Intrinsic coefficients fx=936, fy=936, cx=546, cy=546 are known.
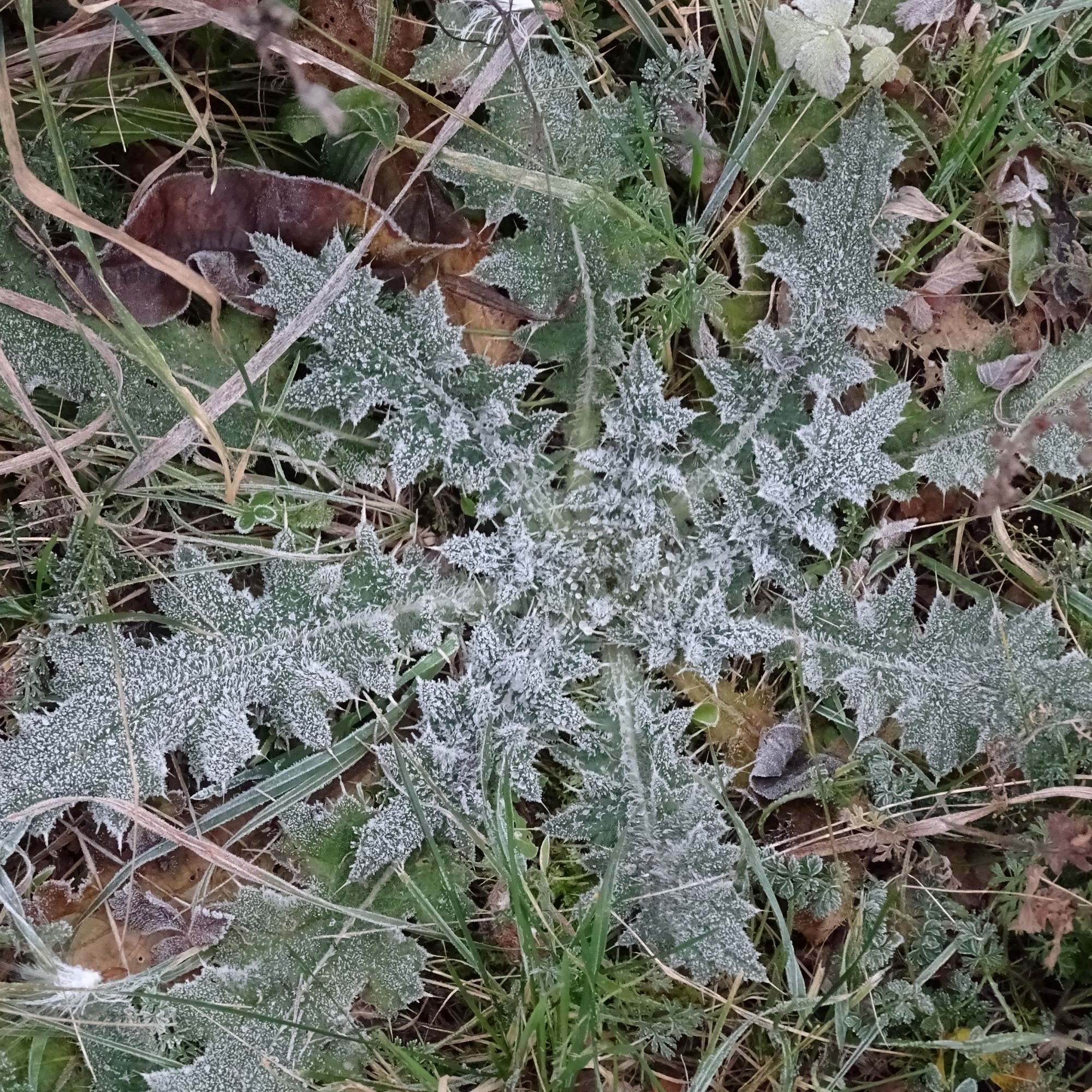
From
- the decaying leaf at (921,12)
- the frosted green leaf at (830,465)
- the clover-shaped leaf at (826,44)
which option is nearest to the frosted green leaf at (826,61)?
the clover-shaped leaf at (826,44)

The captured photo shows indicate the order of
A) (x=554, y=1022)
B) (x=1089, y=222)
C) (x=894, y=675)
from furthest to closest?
1. (x=1089, y=222)
2. (x=894, y=675)
3. (x=554, y=1022)

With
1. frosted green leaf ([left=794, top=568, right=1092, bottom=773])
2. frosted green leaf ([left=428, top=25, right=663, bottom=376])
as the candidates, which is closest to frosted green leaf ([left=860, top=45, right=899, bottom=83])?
frosted green leaf ([left=428, top=25, right=663, bottom=376])

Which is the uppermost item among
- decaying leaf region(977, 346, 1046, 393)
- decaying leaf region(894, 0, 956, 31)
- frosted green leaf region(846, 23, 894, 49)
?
decaying leaf region(894, 0, 956, 31)

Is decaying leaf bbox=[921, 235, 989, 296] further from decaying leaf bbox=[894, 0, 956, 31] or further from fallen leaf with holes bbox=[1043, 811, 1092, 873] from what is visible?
fallen leaf with holes bbox=[1043, 811, 1092, 873]

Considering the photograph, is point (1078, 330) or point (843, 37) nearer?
point (843, 37)

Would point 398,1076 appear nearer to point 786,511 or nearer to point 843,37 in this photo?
point 786,511

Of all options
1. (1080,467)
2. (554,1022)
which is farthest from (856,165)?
(554,1022)

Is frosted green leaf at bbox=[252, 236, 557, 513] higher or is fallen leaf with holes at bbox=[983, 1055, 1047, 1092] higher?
frosted green leaf at bbox=[252, 236, 557, 513]
